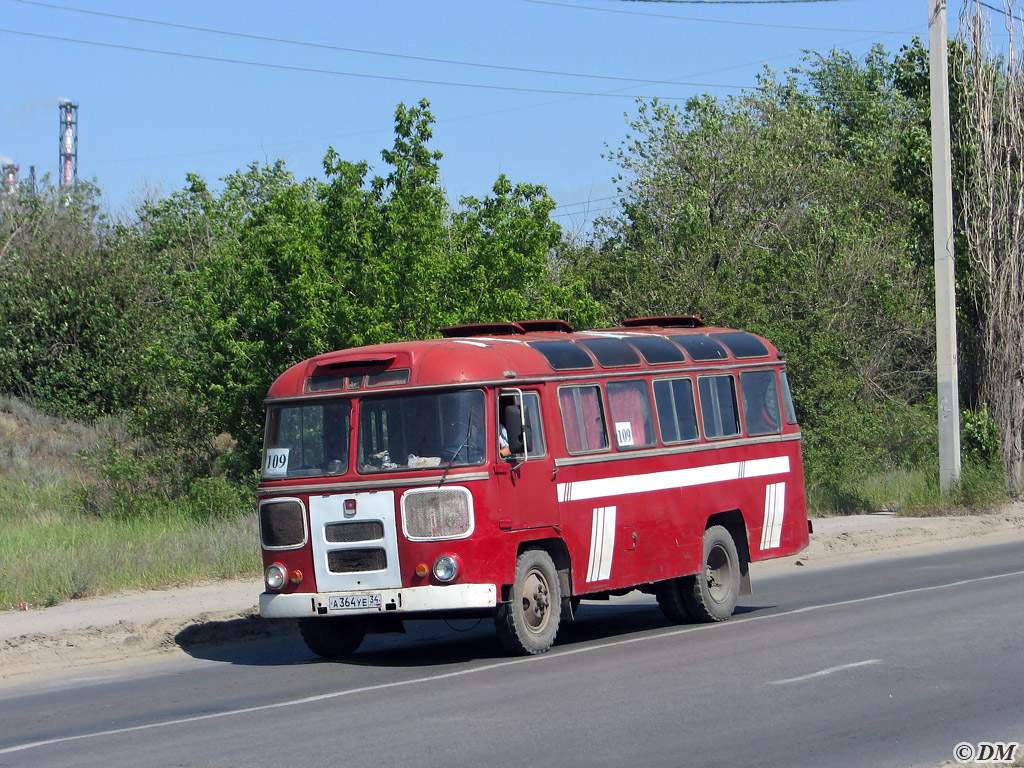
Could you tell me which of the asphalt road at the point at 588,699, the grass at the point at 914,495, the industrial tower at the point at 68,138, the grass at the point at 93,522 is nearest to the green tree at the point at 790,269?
the grass at the point at 914,495

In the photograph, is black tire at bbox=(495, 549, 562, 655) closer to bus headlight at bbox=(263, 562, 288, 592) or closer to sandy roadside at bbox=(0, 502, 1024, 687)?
bus headlight at bbox=(263, 562, 288, 592)

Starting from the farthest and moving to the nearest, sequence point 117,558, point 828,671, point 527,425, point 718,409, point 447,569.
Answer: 1. point 117,558
2. point 718,409
3. point 527,425
4. point 447,569
5. point 828,671

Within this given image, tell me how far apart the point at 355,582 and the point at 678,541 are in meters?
3.64

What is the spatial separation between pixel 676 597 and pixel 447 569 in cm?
364

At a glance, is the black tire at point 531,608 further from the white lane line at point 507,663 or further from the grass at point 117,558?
the grass at point 117,558

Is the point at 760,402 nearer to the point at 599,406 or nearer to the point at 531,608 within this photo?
the point at 599,406

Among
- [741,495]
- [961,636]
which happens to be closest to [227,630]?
[741,495]

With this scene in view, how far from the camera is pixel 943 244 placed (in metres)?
24.3

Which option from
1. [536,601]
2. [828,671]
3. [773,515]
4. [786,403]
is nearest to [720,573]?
[773,515]

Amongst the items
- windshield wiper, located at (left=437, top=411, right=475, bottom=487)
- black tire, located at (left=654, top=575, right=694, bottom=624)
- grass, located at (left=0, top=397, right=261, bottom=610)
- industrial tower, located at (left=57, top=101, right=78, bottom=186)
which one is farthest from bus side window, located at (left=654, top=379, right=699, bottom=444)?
industrial tower, located at (left=57, top=101, right=78, bottom=186)

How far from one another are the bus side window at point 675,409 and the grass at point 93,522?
21.9 feet

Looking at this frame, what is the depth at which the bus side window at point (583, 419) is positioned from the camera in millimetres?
12156

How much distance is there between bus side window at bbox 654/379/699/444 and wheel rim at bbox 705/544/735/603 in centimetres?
133

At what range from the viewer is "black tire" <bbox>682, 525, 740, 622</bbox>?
13.6 metres
